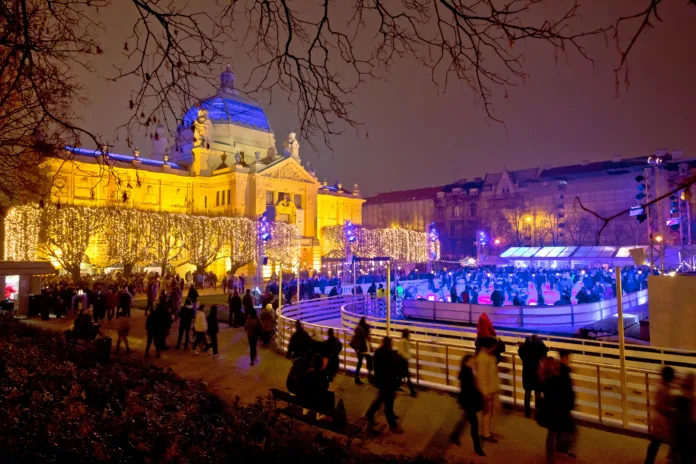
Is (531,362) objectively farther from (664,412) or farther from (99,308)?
(99,308)

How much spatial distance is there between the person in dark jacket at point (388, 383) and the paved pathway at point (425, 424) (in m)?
0.29

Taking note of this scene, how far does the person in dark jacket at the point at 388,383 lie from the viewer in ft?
23.1

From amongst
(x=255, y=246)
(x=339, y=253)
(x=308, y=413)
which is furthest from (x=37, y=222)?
(x=308, y=413)

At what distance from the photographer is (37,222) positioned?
103 feet

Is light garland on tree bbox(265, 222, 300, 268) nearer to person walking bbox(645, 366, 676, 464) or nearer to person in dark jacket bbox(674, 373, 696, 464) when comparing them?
person walking bbox(645, 366, 676, 464)

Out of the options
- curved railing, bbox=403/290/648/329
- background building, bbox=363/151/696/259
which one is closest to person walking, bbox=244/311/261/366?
curved railing, bbox=403/290/648/329

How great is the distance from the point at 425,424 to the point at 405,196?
8119 centimetres

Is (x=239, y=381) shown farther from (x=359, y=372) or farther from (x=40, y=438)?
(x=40, y=438)

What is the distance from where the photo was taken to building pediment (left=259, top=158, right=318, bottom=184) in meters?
56.4

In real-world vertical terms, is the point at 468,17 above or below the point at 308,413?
above

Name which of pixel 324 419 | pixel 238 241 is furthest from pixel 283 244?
pixel 324 419

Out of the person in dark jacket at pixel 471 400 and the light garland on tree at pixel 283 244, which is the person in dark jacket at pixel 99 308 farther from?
the light garland on tree at pixel 283 244

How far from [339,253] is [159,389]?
140ft

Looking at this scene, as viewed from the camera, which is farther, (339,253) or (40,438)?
(339,253)
